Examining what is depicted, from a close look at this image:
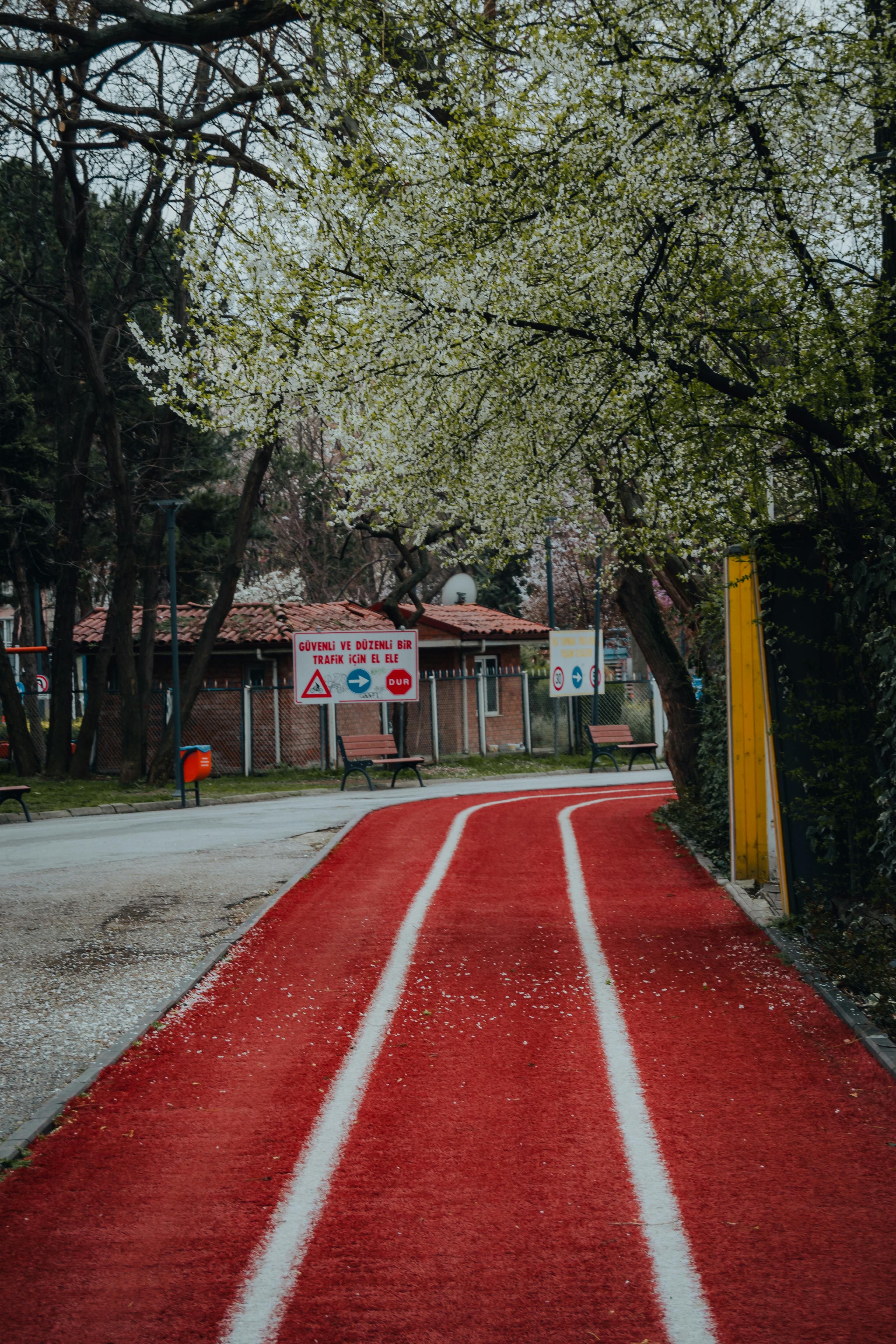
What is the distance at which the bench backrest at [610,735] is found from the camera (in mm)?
29391

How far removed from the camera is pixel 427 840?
15.3 meters

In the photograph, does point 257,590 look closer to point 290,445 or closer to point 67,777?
point 290,445

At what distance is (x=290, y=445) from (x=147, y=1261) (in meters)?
46.7

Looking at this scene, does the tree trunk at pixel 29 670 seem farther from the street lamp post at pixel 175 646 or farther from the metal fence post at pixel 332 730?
the metal fence post at pixel 332 730

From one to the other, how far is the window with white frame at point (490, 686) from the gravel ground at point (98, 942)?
2060 centimetres

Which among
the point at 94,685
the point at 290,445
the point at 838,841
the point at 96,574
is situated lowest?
the point at 838,841

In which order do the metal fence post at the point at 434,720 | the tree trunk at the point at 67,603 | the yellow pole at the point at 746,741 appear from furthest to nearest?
1. the metal fence post at the point at 434,720
2. the tree trunk at the point at 67,603
3. the yellow pole at the point at 746,741

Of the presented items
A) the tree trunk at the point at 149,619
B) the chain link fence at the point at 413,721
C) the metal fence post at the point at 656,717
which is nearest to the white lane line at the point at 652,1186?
the tree trunk at the point at 149,619

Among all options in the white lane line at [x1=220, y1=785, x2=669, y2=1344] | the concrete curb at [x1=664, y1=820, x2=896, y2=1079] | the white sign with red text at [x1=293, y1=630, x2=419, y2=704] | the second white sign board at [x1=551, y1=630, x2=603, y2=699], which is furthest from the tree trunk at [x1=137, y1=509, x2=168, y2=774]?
Result: the white lane line at [x1=220, y1=785, x2=669, y2=1344]

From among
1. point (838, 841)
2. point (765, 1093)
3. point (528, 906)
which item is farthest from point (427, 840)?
point (765, 1093)

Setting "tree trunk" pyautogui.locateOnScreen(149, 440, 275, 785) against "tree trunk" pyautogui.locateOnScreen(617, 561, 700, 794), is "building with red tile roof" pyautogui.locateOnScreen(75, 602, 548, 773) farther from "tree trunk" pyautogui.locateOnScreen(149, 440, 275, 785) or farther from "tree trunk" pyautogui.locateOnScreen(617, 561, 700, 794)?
"tree trunk" pyautogui.locateOnScreen(617, 561, 700, 794)

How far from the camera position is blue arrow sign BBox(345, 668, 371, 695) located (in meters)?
27.2

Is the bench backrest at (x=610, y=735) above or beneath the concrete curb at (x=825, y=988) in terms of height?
above

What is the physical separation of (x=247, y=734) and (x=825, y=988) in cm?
2295
